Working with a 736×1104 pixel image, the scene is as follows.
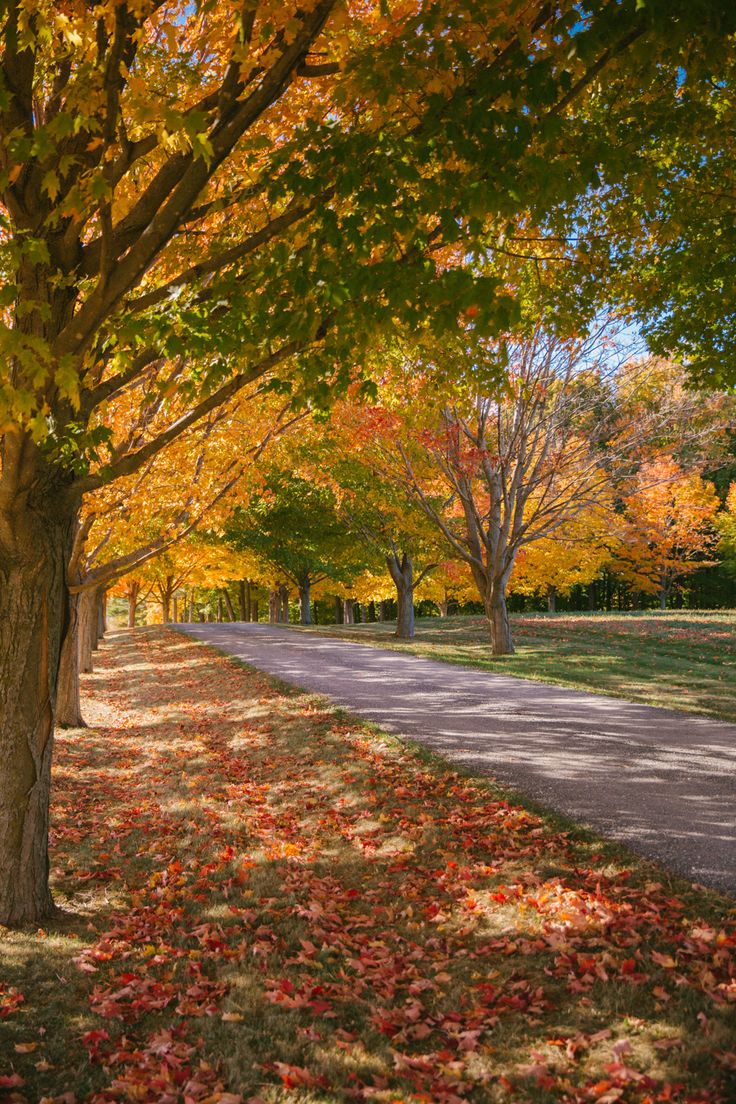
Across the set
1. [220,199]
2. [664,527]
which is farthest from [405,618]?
[220,199]

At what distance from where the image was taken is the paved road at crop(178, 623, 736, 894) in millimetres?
5625

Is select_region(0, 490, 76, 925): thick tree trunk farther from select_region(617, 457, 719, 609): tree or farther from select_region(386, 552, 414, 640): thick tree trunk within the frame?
select_region(617, 457, 719, 609): tree

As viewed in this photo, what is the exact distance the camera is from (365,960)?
4480 millimetres

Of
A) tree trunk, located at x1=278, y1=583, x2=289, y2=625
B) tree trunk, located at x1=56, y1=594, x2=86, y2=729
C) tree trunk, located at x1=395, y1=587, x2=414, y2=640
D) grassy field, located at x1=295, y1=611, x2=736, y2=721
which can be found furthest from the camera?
tree trunk, located at x1=278, y1=583, x2=289, y2=625

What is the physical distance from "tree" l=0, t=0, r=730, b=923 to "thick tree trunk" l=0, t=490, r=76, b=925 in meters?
0.01

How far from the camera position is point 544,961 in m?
4.22

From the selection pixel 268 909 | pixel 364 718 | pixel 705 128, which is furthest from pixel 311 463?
pixel 268 909

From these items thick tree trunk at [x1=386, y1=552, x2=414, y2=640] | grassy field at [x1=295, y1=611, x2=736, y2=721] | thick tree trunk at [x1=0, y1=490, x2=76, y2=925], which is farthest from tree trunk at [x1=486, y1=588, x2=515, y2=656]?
thick tree trunk at [x1=0, y1=490, x2=76, y2=925]

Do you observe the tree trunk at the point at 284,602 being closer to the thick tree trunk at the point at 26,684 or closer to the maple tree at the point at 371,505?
the maple tree at the point at 371,505

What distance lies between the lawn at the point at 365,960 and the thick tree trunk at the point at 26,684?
18.7 inches

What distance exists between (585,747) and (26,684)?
6051 mm

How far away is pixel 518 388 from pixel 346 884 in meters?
11.9

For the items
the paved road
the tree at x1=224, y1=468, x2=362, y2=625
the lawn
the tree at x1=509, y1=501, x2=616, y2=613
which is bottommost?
the lawn

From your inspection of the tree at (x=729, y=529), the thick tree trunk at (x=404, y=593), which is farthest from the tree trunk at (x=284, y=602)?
the tree at (x=729, y=529)
